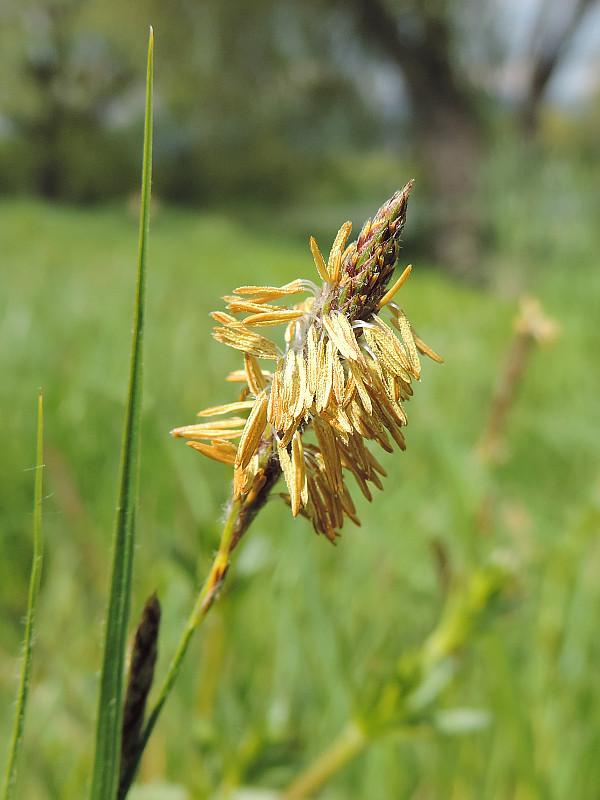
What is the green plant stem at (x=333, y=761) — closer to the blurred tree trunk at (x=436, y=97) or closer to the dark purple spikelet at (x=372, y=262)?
the dark purple spikelet at (x=372, y=262)

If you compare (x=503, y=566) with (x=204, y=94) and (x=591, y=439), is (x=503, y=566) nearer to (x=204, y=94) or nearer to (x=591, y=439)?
(x=591, y=439)

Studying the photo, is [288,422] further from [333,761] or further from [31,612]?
[333,761]

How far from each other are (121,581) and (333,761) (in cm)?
33

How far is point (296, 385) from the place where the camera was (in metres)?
0.19

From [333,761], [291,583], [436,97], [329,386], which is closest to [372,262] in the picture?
[329,386]

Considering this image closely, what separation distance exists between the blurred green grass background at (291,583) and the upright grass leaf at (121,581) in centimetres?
17

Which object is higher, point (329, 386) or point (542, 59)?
point (542, 59)

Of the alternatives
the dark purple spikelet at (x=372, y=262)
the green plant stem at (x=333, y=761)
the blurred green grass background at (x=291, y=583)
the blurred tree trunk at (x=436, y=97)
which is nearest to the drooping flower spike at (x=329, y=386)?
the dark purple spikelet at (x=372, y=262)

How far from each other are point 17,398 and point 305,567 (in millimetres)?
711

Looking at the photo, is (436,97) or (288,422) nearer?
(288,422)

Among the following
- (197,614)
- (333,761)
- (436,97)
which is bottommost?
(333,761)

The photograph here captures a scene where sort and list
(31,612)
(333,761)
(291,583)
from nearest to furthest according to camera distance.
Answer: (31,612), (333,761), (291,583)

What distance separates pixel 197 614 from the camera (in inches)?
7.1

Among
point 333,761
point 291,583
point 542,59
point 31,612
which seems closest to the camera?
point 31,612
